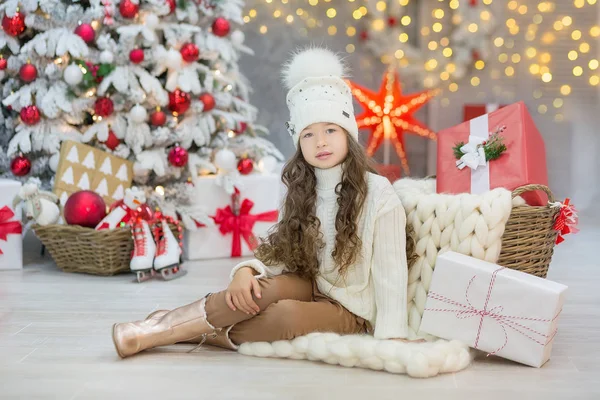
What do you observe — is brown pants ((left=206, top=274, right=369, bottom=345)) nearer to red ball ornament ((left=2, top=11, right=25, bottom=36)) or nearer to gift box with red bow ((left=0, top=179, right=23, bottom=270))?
gift box with red bow ((left=0, top=179, right=23, bottom=270))

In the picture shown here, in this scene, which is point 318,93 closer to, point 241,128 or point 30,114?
point 241,128

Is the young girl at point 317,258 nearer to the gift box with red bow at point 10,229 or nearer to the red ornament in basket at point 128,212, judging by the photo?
the red ornament in basket at point 128,212

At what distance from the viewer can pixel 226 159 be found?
3441mm

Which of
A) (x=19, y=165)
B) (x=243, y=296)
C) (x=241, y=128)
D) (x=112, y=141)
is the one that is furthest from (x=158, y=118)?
(x=243, y=296)

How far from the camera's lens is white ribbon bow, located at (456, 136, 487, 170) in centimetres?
229

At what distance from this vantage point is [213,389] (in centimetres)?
177

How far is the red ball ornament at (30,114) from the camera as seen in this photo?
10.9 feet

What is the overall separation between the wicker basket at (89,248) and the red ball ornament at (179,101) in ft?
2.09

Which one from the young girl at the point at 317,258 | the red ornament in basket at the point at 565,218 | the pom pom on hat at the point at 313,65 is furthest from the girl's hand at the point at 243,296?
the red ornament in basket at the point at 565,218

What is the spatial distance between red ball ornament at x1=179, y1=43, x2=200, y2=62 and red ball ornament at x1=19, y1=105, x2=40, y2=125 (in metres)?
0.67

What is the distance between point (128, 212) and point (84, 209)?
0.17 meters

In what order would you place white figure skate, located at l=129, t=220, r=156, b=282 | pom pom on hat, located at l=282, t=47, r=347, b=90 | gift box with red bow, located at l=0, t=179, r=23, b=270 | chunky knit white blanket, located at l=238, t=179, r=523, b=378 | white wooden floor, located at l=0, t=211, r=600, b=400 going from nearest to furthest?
white wooden floor, located at l=0, t=211, r=600, b=400 → chunky knit white blanket, located at l=238, t=179, r=523, b=378 → pom pom on hat, located at l=282, t=47, r=347, b=90 → white figure skate, located at l=129, t=220, r=156, b=282 → gift box with red bow, located at l=0, t=179, r=23, b=270

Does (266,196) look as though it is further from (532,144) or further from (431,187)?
(532,144)

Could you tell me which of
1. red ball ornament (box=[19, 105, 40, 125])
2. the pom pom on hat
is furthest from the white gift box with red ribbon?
red ball ornament (box=[19, 105, 40, 125])
